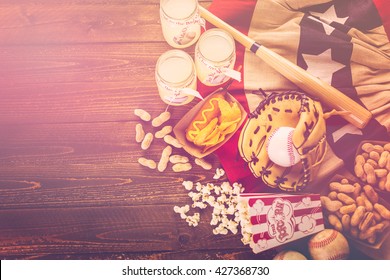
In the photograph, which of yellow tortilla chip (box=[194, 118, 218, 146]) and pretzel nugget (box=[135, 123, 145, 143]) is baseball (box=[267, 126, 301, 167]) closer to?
yellow tortilla chip (box=[194, 118, 218, 146])

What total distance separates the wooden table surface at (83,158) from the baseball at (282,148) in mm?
122

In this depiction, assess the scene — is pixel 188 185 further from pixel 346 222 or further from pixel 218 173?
pixel 346 222

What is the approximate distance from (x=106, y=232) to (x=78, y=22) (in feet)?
1.45

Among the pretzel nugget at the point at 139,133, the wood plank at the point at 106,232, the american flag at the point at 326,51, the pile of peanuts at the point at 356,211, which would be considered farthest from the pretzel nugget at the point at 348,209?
the pretzel nugget at the point at 139,133

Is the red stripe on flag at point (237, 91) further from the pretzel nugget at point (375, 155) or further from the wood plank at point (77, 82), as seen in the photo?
the pretzel nugget at point (375, 155)

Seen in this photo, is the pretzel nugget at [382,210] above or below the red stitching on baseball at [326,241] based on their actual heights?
above

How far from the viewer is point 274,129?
83 centimetres

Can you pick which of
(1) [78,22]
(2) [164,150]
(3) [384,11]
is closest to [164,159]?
(2) [164,150]

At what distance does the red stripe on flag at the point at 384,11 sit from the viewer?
884 mm

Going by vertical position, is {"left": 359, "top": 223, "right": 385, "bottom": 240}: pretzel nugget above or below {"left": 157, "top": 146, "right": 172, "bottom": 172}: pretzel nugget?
below

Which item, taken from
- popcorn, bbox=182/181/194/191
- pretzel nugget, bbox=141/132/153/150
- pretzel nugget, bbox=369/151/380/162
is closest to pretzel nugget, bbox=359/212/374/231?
pretzel nugget, bbox=369/151/380/162

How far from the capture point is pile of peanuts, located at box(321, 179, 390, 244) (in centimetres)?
82

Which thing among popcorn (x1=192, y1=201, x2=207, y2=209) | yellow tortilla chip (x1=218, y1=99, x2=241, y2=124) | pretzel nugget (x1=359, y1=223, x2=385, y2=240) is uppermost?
yellow tortilla chip (x1=218, y1=99, x2=241, y2=124)

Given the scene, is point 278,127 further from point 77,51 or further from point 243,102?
point 77,51
